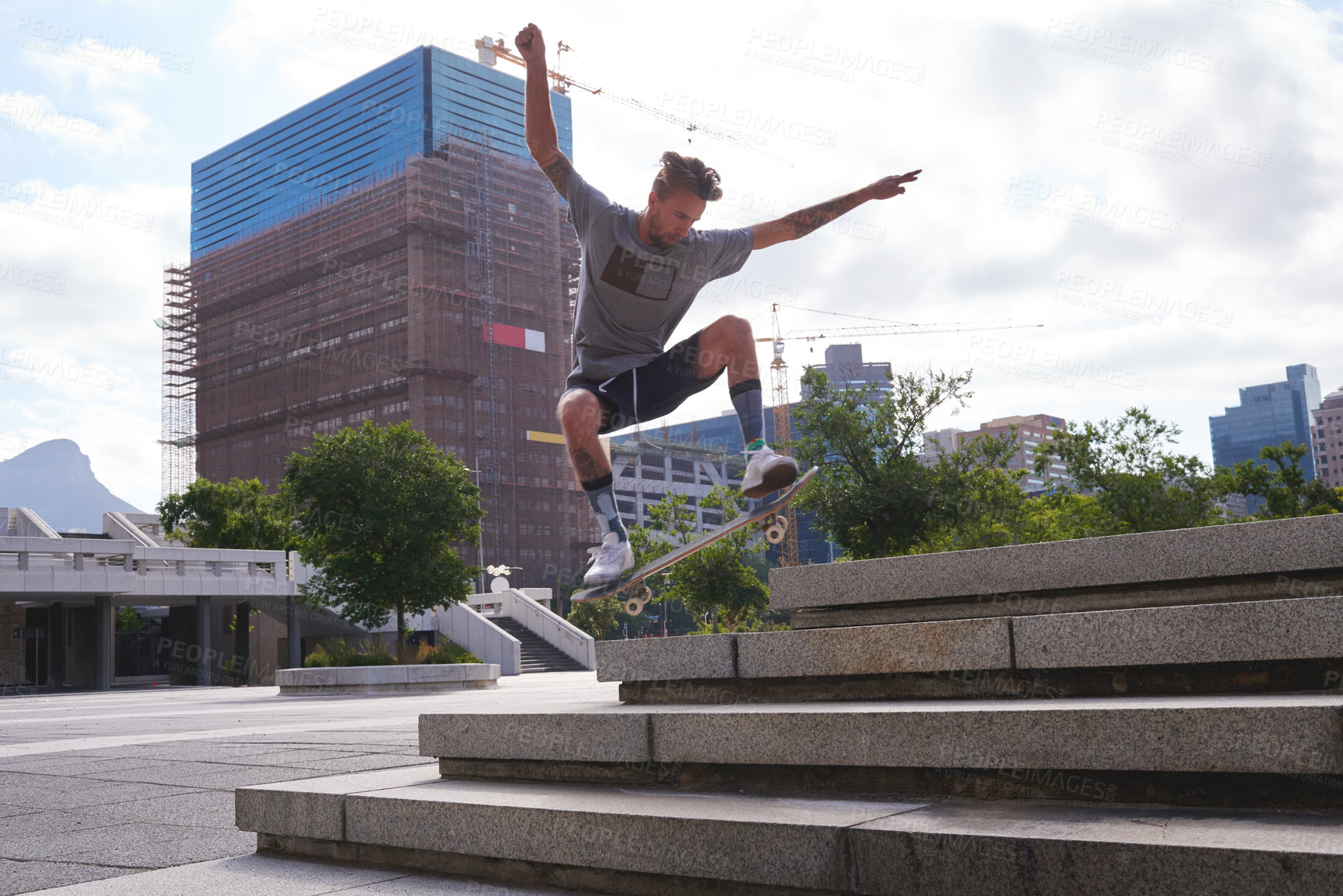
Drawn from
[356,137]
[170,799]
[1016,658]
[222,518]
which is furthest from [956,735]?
[356,137]

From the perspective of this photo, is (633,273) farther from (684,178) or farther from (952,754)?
(952,754)

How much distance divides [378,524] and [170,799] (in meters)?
20.6

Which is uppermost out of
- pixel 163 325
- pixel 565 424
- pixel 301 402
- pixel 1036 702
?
pixel 163 325

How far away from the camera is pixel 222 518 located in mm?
49719

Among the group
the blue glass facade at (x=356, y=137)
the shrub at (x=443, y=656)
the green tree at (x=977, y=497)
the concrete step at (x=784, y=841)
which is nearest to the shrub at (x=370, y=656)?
the shrub at (x=443, y=656)

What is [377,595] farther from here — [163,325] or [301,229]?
[163,325]

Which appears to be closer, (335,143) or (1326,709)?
(1326,709)

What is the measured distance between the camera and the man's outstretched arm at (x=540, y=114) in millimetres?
5164

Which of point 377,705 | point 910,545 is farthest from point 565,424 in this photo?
point 910,545

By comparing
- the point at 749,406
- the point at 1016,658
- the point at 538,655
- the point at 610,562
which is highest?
the point at 749,406

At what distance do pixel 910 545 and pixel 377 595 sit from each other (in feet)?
43.4

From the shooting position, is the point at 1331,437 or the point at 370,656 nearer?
the point at 370,656

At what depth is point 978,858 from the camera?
2.75 metres

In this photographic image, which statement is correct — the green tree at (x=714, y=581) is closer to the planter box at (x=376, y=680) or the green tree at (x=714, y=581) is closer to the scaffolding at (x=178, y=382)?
the planter box at (x=376, y=680)
